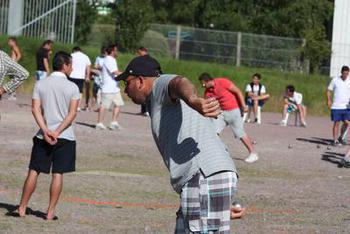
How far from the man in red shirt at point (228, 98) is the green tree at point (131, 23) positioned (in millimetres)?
20003

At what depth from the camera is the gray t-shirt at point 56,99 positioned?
1033 cm

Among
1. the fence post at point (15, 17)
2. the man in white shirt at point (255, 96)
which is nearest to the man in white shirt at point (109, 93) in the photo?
the man in white shirt at point (255, 96)

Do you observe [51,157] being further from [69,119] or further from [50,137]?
[69,119]

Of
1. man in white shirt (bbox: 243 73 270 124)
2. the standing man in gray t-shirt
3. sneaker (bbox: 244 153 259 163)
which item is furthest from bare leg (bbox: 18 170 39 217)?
man in white shirt (bbox: 243 73 270 124)

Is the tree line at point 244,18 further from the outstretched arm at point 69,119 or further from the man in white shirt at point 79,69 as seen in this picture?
the outstretched arm at point 69,119

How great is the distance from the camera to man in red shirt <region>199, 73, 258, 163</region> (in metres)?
15.7

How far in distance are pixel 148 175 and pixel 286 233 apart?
4723 millimetres

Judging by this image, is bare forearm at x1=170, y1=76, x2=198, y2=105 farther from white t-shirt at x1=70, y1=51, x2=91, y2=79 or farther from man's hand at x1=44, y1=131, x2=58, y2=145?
white t-shirt at x1=70, y1=51, x2=91, y2=79

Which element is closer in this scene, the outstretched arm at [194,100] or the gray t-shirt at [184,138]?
the outstretched arm at [194,100]

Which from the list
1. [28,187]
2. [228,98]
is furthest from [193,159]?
[228,98]

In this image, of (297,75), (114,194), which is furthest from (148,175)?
(297,75)

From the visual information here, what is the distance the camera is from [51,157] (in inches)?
406

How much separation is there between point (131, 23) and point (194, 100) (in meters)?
30.9

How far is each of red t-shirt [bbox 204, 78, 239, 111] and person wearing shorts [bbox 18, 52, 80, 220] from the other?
548cm
